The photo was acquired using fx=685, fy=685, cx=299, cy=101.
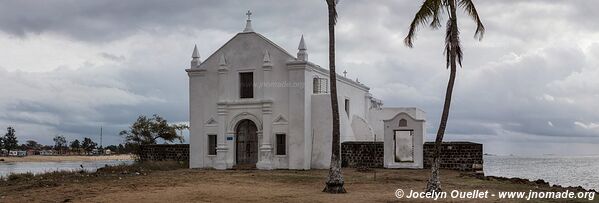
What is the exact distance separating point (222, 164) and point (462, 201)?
17021 mm

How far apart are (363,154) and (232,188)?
43.1 feet

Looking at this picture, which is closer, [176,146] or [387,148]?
[387,148]

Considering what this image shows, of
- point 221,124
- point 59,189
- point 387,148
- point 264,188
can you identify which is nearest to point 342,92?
point 387,148

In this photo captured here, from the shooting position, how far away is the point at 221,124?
1318 inches

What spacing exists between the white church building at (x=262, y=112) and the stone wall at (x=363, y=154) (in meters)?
0.50

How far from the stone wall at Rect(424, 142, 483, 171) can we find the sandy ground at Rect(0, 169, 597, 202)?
3669 millimetres

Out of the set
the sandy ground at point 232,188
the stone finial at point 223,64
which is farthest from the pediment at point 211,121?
the sandy ground at point 232,188

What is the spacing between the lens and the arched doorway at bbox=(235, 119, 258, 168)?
110 feet

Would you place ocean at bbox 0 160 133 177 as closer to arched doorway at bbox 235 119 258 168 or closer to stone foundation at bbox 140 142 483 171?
arched doorway at bbox 235 119 258 168

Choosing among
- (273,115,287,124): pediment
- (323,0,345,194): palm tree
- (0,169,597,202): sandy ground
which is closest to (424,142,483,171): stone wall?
(0,169,597,202): sandy ground

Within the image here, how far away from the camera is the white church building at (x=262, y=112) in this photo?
32.3m

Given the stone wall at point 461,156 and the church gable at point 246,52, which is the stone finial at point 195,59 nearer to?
the church gable at point 246,52

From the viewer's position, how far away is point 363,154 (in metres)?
33.8

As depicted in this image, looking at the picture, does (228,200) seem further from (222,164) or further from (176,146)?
(176,146)
